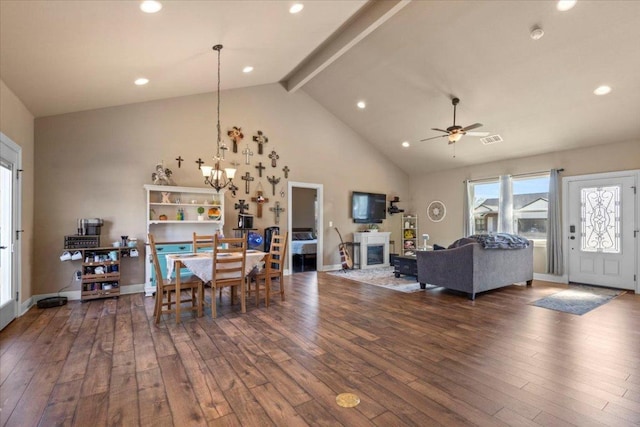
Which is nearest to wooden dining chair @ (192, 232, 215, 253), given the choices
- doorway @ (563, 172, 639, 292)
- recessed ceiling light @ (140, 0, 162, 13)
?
recessed ceiling light @ (140, 0, 162, 13)

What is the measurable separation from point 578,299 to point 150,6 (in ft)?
22.1

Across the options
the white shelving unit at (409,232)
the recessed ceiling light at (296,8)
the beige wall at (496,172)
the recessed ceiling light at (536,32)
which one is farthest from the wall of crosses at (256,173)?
the recessed ceiling light at (536,32)

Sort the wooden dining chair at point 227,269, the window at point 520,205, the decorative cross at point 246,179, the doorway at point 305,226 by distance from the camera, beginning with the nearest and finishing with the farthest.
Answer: the wooden dining chair at point 227,269 → the decorative cross at point 246,179 → the window at point 520,205 → the doorway at point 305,226

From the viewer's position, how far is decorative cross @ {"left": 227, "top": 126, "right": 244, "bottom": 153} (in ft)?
20.7

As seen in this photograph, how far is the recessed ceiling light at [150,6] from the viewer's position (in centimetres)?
262

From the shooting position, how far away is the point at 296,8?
357cm

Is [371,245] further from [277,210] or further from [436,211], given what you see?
[277,210]

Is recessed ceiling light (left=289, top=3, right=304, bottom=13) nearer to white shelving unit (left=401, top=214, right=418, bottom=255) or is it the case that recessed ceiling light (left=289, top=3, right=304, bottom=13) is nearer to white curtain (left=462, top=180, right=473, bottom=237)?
white curtain (left=462, top=180, right=473, bottom=237)

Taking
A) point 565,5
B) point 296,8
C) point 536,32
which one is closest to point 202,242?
point 296,8

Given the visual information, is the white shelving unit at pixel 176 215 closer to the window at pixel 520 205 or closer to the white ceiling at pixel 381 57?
the white ceiling at pixel 381 57

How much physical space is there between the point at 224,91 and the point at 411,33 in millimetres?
3661

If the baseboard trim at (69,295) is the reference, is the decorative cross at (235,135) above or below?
above

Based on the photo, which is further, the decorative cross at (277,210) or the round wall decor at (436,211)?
the round wall decor at (436,211)

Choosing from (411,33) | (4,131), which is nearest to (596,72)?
(411,33)
